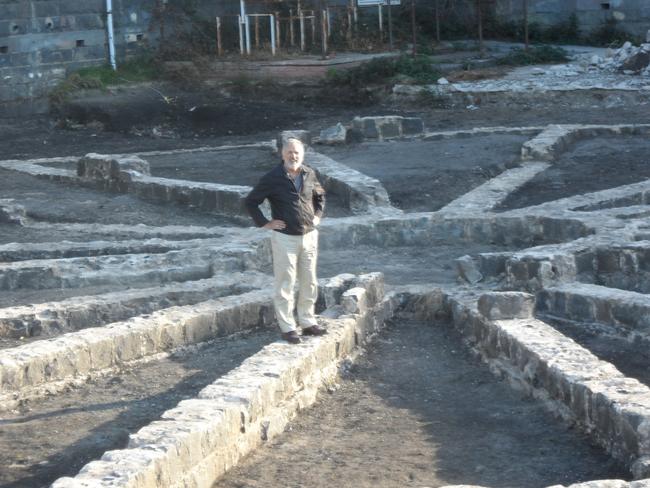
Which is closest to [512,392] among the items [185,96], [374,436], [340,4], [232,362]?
[374,436]

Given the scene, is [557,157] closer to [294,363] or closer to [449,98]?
[449,98]

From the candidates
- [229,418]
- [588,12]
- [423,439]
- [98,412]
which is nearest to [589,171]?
[423,439]

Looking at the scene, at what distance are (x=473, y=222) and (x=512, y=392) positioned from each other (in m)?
4.47

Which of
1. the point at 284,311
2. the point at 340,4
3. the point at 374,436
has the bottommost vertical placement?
the point at 374,436

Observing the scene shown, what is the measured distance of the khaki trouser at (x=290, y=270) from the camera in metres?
8.23

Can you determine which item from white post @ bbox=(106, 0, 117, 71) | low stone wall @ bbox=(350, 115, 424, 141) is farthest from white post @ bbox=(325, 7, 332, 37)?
low stone wall @ bbox=(350, 115, 424, 141)

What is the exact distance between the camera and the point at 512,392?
830 cm

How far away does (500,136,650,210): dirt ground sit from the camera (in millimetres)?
13969

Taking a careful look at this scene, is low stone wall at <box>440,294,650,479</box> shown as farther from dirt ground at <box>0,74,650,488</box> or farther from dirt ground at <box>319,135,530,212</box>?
dirt ground at <box>319,135,530,212</box>

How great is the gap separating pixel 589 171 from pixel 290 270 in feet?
25.2

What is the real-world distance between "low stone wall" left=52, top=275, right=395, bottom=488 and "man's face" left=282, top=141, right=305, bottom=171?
3.93 ft

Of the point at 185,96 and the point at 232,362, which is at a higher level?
the point at 185,96

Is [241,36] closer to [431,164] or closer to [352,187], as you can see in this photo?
[431,164]

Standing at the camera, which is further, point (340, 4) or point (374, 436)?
point (340, 4)
